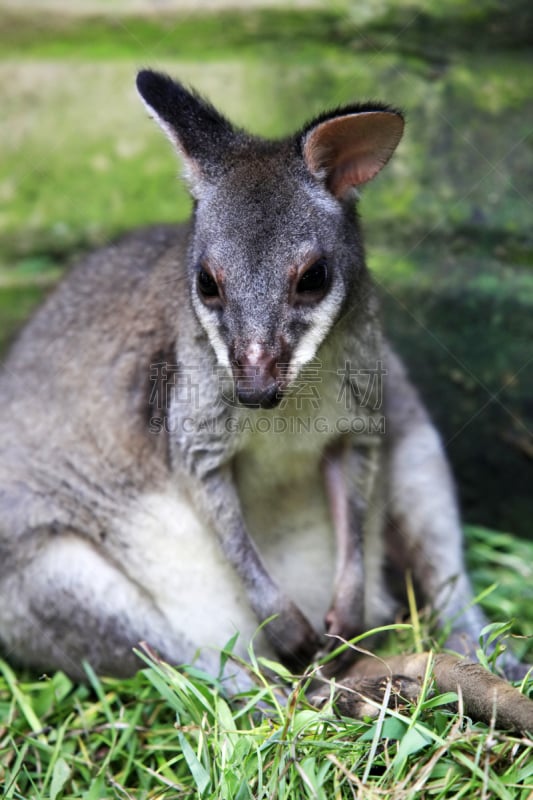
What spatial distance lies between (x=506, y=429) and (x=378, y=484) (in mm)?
849

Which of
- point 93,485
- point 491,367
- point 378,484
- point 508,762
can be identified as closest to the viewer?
point 508,762

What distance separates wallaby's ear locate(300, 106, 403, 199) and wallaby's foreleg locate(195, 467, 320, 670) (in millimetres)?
1339

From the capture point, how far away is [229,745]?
3.50 meters

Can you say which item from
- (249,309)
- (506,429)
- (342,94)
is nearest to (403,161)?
(342,94)

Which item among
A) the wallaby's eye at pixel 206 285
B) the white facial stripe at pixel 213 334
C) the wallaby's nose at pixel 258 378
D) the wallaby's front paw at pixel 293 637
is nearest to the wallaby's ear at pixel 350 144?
the wallaby's eye at pixel 206 285

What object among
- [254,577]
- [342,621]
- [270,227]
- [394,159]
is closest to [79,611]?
[254,577]

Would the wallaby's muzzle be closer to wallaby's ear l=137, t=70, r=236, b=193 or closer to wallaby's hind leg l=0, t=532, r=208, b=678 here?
wallaby's ear l=137, t=70, r=236, b=193

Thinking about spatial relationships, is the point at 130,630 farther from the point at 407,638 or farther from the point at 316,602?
the point at 407,638

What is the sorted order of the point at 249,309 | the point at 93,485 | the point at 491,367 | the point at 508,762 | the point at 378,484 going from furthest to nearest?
the point at 491,367 < the point at 378,484 < the point at 93,485 < the point at 249,309 < the point at 508,762

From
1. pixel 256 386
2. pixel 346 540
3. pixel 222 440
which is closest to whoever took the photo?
pixel 256 386

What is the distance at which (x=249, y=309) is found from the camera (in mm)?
3496

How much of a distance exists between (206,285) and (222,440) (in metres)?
0.72

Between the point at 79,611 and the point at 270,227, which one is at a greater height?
the point at 270,227

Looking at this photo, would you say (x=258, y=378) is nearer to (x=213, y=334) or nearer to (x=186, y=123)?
(x=213, y=334)
